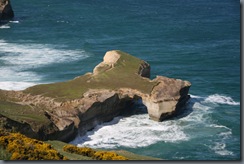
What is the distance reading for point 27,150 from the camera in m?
32.7

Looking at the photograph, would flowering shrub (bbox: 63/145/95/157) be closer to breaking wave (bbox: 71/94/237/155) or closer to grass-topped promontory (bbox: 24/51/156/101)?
breaking wave (bbox: 71/94/237/155)

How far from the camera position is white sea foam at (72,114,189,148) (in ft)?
190

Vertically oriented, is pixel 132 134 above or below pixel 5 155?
below

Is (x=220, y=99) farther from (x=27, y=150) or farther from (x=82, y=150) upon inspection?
(x=27, y=150)

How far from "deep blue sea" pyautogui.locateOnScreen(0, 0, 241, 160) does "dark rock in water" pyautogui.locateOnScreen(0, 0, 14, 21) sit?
1.92 m

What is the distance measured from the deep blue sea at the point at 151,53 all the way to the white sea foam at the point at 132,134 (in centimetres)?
10

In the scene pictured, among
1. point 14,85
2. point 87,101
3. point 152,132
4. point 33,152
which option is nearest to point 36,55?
point 14,85

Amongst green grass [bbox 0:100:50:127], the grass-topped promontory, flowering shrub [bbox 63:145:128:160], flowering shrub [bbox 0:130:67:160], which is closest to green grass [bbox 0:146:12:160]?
flowering shrub [bbox 0:130:67:160]

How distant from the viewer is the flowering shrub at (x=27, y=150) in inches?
1264

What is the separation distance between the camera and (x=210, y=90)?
245ft

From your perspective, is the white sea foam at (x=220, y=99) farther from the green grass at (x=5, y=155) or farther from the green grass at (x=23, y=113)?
the green grass at (x=5, y=155)

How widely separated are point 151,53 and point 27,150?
60.7 m

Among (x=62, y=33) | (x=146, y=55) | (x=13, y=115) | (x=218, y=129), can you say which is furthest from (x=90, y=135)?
(x=62, y=33)

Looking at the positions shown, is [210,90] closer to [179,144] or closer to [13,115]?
[179,144]
